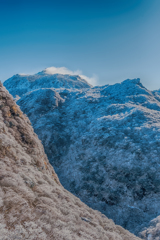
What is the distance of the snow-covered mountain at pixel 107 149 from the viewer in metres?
27.7

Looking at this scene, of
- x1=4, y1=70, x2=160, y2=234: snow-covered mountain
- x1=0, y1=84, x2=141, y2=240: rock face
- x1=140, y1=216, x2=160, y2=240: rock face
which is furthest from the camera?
x1=4, y1=70, x2=160, y2=234: snow-covered mountain

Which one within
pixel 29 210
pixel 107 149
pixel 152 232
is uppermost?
pixel 107 149

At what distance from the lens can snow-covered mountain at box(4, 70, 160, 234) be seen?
1089 inches

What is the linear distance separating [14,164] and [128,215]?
2341cm

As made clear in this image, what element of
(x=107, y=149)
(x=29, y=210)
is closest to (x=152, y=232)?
(x=29, y=210)

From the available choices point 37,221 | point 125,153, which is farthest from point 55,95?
point 37,221

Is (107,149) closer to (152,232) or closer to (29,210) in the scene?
(152,232)

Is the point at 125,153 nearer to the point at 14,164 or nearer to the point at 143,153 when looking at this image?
the point at 143,153

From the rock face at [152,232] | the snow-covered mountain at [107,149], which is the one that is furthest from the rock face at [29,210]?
the snow-covered mountain at [107,149]

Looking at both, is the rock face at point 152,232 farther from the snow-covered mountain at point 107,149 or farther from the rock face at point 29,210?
the rock face at point 29,210

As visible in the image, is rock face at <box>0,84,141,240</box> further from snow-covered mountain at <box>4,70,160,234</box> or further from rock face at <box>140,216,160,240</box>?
snow-covered mountain at <box>4,70,160,234</box>

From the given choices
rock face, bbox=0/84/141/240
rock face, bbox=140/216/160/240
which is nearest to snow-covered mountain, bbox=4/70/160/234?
rock face, bbox=140/216/160/240

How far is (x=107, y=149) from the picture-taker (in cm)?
3841

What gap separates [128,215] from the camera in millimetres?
25625
